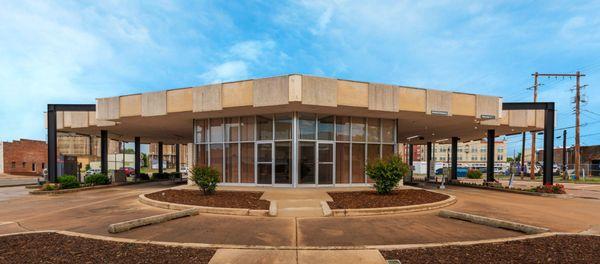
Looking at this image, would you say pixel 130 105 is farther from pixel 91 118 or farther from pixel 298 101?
pixel 298 101

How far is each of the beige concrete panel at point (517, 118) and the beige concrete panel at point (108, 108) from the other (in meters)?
24.9

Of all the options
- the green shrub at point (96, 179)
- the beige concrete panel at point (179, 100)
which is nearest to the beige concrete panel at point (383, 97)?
the beige concrete panel at point (179, 100)

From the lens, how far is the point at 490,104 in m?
A: 17.2

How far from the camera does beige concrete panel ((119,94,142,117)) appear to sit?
55.7ft

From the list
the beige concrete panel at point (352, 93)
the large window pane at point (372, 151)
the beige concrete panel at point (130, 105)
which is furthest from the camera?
the large window pane at point (372, 151)

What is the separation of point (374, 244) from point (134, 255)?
455 cm

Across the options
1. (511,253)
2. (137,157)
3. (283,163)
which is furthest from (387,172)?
(137,157)

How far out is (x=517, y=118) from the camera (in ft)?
70.3

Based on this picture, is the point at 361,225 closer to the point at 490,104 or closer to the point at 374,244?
the point at 374,244

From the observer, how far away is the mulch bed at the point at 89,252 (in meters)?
5.37

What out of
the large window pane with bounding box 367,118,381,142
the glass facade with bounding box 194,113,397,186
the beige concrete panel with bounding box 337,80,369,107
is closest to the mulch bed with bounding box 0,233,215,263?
the glass facade with bounding box 194,113,397,186

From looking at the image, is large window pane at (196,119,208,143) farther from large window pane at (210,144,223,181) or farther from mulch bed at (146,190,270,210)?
mulch bed at (146,190,270,210)

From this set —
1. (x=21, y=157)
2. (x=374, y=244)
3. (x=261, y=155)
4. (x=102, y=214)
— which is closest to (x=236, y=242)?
(x=374, y=244)

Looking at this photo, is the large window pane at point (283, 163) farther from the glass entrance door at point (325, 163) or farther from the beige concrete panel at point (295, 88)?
the beige concrete panel at point (295, 88)
